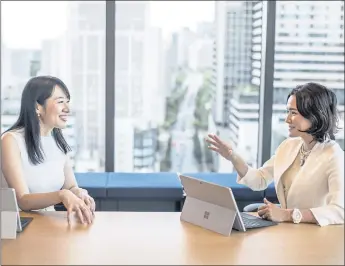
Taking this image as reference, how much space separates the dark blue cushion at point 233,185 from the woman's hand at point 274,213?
1193mm

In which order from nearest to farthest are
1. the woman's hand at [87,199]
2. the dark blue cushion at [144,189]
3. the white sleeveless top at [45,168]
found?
the woman's hand at [87,199] < the white sleeveless top at [45,168] < the dark blue cushion at [144,189]

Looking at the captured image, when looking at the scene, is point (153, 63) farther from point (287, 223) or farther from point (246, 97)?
point (287, 223)

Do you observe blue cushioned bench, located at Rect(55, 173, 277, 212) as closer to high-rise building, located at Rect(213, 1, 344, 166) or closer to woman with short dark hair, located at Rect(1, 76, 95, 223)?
high-rise building, located at Rect(213, 1, 344, 166)

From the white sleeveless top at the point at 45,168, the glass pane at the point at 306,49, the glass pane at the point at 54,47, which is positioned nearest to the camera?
the white sleeveless top at the point at 45,168

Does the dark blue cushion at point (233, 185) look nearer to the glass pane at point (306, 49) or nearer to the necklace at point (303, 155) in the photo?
the glass pane at point (306, 49)

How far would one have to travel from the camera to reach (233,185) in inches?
146

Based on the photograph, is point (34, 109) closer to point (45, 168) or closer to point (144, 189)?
point (45, 168)

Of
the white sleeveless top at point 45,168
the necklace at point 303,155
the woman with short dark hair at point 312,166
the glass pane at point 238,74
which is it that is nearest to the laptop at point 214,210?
the woman with short dark hair at point 312,166

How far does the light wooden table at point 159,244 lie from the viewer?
1.72 m

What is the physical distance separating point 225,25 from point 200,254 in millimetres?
2712

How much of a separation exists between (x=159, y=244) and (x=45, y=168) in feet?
2.64

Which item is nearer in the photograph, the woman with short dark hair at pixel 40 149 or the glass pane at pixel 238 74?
the woman with short dark hair at pixel 40 149

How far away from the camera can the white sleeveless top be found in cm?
238

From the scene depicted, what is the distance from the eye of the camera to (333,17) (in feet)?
13.7
